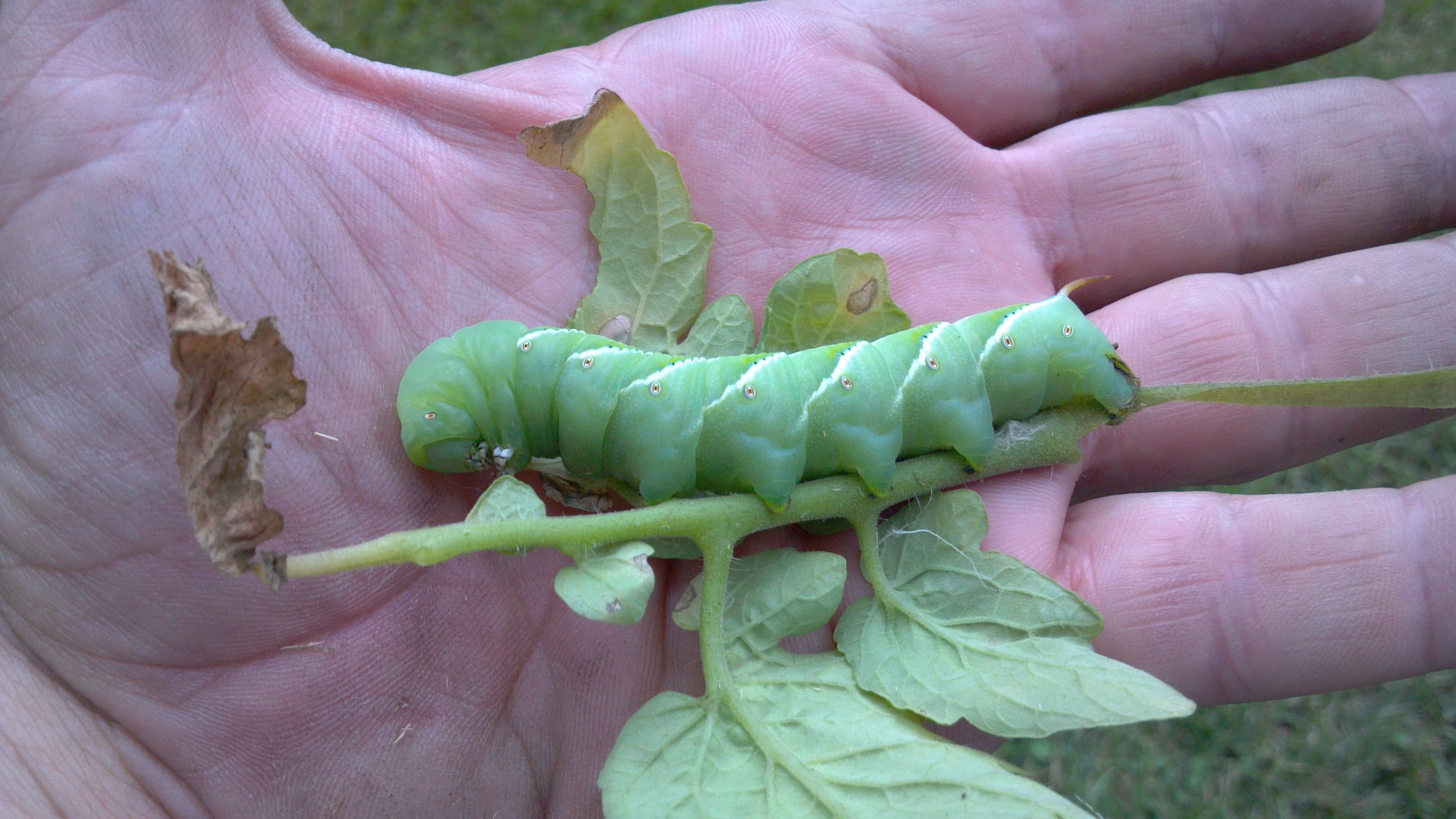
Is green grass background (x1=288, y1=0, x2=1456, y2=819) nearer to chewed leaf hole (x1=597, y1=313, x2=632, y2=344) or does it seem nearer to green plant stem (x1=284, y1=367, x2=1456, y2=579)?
green plant stem (x1=284, y1=367, x2=1456, y2=579)

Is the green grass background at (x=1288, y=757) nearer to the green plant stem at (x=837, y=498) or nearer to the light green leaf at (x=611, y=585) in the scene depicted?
the green plant stem at (x=837, y=498)

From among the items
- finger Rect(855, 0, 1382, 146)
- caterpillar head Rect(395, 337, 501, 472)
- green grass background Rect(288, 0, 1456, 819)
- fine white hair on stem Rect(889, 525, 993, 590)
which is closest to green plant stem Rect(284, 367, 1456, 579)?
fine white hair on stem Rect(889, 525, 993, 590)

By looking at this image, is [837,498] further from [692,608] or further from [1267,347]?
[1267,347]

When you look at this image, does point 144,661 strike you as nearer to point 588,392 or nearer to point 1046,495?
point 588,392

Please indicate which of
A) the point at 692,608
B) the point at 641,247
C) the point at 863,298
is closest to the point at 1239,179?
the point at 863,298

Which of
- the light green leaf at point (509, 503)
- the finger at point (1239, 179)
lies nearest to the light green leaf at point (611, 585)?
the light green leaf at point (509, 503)
